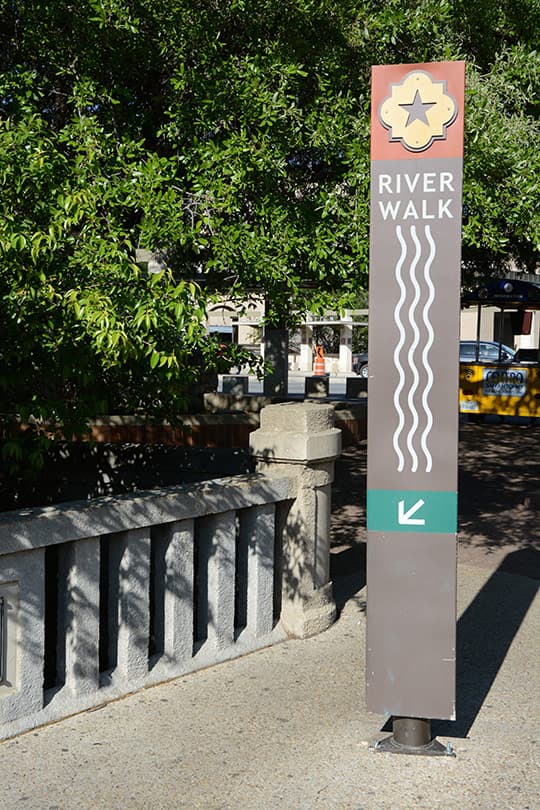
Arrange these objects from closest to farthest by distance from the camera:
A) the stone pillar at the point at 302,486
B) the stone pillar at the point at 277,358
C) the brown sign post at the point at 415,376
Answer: the brown sign post at the point at 415,376 < the stone pillar at the point at 302,486 < the stone pillar at the point at 277,358

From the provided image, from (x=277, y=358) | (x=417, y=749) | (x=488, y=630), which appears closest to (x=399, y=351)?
(x=417, y=749)

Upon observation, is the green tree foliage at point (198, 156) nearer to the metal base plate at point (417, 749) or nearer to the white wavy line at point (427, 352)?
the white wavy line at point (427, 352)

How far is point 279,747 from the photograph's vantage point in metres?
4.69

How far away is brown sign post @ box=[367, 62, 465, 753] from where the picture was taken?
443cm

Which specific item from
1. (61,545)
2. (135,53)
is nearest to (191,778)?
(61,545)

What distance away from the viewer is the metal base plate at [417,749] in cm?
462

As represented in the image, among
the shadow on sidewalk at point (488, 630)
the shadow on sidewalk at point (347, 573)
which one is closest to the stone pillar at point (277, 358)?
the shadow on sidewalk at point (347, 573)

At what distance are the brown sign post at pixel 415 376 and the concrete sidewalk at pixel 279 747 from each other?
370mm

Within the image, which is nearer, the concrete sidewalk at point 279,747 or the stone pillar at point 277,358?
the concrete sidewalk at point 279,747

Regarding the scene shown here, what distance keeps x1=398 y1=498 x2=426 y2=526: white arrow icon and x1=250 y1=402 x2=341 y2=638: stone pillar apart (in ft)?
5.63

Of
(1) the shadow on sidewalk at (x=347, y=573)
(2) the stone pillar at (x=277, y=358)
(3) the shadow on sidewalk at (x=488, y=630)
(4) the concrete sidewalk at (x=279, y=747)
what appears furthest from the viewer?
(2) the stone pillar at (x=277, y=358)

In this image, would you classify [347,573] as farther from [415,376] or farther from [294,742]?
[415,376]

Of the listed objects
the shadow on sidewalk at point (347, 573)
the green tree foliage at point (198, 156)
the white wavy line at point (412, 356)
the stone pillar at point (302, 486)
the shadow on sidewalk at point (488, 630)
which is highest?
the green tree foliage at point (198, 156)

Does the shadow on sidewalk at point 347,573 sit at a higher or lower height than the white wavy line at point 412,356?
lower
